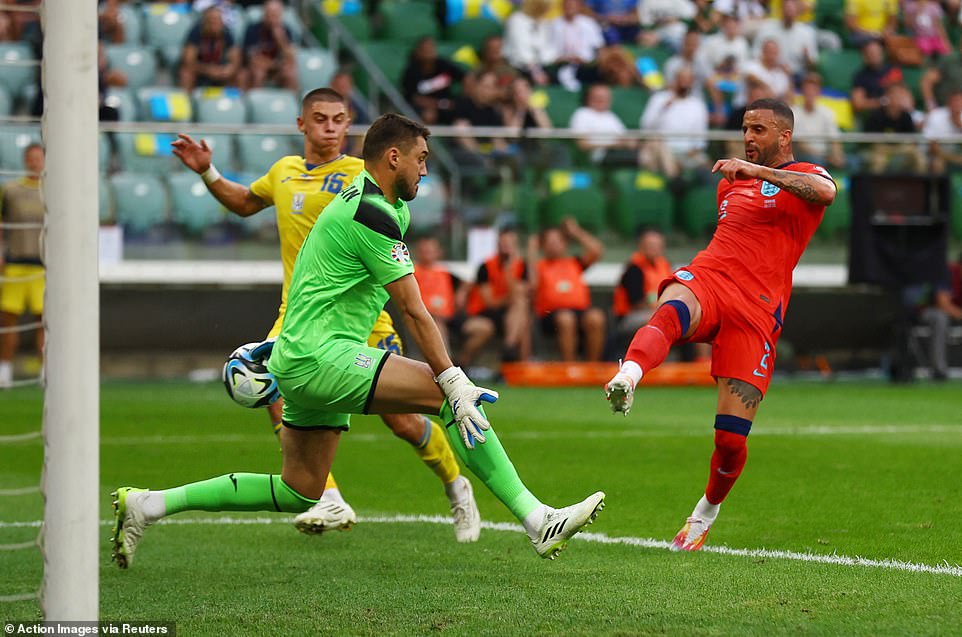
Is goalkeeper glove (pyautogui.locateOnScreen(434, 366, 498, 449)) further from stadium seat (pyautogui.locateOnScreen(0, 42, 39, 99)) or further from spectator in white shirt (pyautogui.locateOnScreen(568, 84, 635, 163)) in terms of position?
stadium seat (pyautogui.locateOnScreen(0, 42, 39, 99))

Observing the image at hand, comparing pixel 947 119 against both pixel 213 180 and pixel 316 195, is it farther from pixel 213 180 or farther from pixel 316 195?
pixel 213 180

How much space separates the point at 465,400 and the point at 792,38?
18.0 m

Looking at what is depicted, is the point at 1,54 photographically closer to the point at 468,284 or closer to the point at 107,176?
the point at 107,176

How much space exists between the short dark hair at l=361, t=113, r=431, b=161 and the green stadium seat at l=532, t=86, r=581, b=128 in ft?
46.6

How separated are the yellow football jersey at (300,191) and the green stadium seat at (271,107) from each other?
1055cm

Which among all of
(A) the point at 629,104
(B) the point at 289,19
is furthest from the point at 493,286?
(B) the point at 289,19

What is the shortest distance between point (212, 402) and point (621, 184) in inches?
232

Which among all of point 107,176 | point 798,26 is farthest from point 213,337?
point 798,26

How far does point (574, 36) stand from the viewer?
856 inches

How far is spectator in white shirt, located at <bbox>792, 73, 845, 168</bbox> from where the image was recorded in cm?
1844

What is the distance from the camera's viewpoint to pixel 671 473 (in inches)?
397

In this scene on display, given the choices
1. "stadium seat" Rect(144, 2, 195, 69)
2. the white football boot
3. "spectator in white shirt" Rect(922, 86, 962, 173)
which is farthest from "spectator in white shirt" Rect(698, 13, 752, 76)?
the white football boot

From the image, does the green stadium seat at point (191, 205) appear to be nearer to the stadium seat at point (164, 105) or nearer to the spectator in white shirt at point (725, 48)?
the stadium seat at point (164, 105)

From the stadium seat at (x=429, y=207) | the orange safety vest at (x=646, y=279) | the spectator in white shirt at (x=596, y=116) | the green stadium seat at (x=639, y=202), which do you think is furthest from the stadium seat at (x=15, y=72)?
the orange safety vest at (x=646, y=279)
